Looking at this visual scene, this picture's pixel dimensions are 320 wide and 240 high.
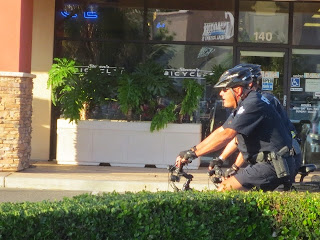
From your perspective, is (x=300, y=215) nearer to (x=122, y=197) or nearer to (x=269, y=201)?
(x=269, y=201)

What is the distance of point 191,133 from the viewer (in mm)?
14812

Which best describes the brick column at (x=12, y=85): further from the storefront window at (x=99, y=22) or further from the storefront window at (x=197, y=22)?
the storefront window at (x=197, y=22)

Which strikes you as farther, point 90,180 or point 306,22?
point 306,22

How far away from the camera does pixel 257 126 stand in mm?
6273

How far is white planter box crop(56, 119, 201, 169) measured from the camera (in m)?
14.9

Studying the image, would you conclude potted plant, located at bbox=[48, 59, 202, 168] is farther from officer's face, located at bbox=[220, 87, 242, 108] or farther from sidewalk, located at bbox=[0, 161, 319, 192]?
officer's face, located at bbox=[220, 87, 242, 108]

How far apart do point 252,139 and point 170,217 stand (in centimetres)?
125

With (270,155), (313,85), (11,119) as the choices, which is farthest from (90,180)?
(270,155)

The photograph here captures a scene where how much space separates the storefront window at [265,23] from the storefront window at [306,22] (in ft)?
0.66

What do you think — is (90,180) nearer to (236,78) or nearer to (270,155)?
(236,78)

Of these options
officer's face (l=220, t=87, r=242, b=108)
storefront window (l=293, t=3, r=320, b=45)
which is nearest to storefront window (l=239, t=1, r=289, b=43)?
storefront window (l=293, t=3, r=320, b=45)

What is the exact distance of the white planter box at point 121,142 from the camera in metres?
14.9

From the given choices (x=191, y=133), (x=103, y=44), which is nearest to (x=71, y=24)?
(x=103, y=44)

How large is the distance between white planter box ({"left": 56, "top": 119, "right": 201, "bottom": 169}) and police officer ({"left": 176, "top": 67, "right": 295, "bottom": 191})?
8.41 meters
